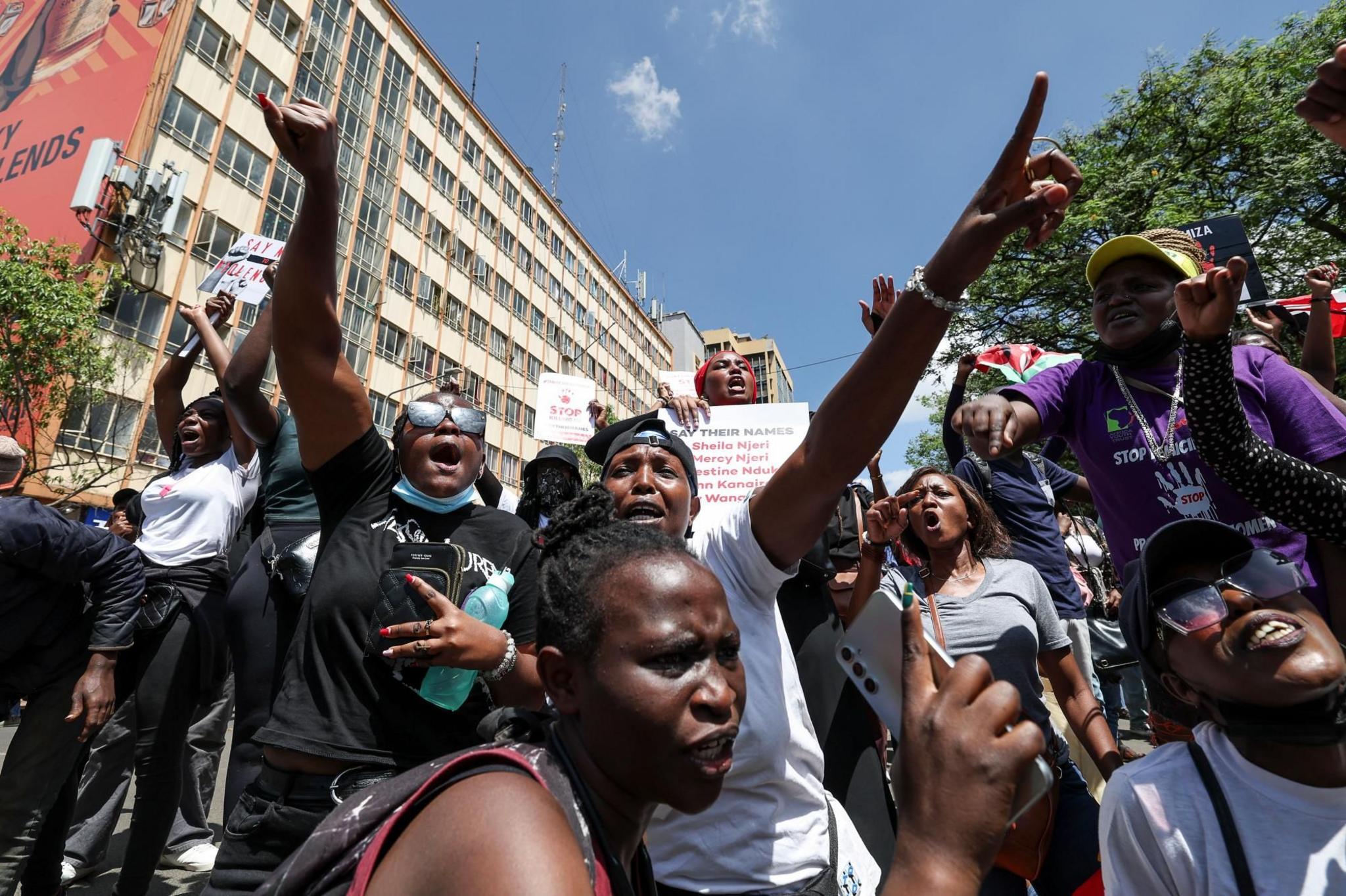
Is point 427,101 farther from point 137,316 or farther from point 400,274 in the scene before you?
point 137,316

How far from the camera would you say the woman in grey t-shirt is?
2.57m

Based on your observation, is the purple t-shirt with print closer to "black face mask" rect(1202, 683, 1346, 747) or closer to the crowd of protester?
the crowd of protester

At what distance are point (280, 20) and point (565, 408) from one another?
26.1m

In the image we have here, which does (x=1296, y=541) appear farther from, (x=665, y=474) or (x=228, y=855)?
(x=228, y=855)

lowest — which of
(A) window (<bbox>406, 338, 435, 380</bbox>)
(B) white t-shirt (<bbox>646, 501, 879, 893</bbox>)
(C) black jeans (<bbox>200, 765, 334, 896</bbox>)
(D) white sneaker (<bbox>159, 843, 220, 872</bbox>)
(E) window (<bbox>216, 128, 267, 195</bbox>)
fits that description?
(D) white sneaker (<bbox>159, 843, 220, 872</bbox>)

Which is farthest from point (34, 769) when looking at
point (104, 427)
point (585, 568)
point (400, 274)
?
point (400, 274)

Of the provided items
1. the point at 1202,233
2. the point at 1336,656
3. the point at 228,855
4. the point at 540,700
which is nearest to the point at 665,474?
the point at 540,700

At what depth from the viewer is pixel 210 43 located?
23.6 meters

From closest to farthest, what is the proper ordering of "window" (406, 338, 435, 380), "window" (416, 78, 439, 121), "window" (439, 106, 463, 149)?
1. "window" (406, 338, 435, 380)
2. "window" (416, 78, 439, 121)
3. "window" (439, 106, 463, 149)

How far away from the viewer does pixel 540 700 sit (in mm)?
2113

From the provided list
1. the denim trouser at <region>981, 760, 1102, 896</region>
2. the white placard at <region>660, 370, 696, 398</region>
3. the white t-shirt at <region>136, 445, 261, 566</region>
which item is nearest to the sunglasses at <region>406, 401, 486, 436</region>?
A: the white t-shirt at <region>136, 445, 261, 566</region>

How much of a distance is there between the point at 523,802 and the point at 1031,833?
2192 mm

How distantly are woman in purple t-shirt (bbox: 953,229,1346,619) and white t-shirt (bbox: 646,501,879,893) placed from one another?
767 mm

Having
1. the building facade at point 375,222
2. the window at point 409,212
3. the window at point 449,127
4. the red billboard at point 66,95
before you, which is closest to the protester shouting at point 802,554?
the building facade at point 375,222
